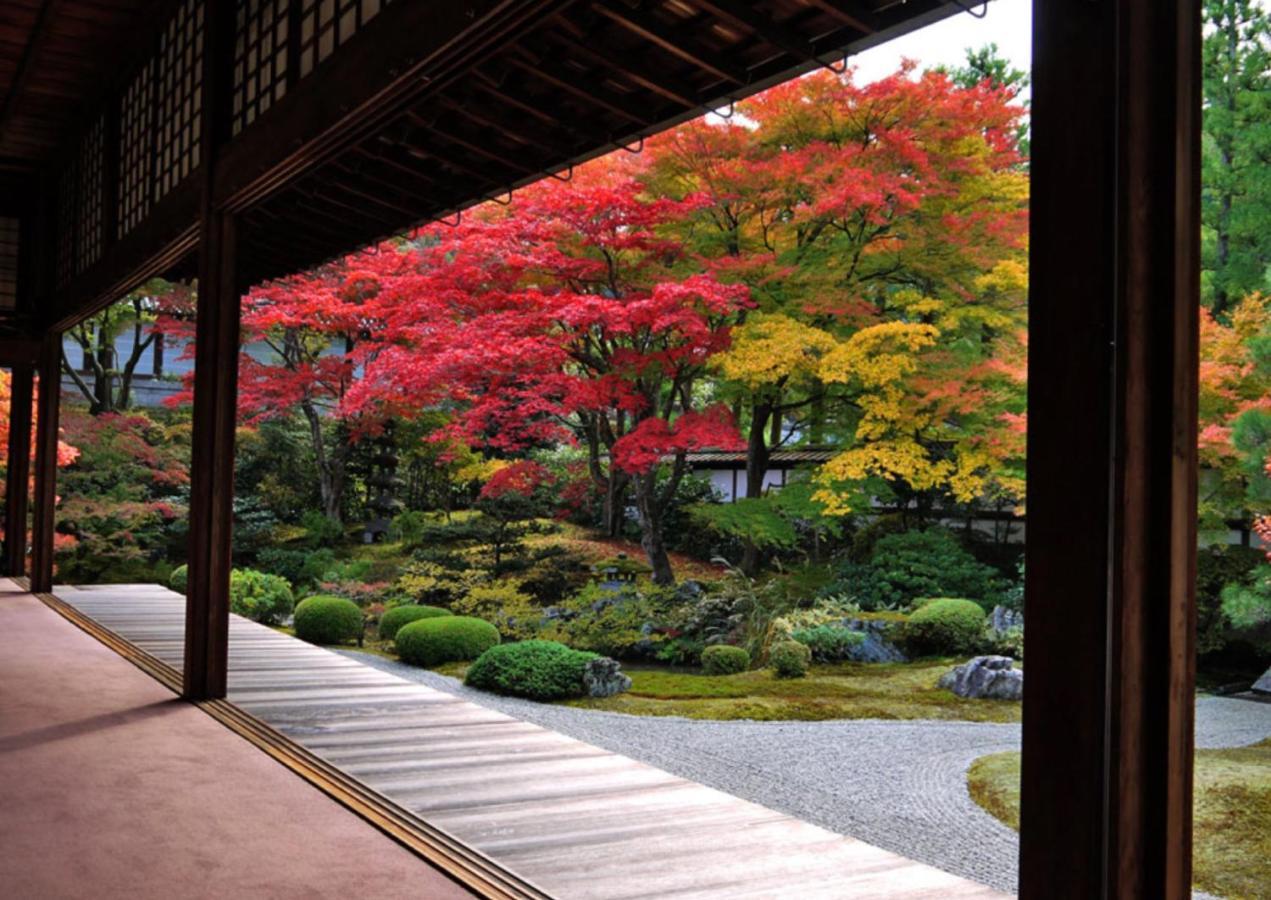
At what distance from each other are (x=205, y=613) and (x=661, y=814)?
2.48 meters

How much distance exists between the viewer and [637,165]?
9117 millimetres

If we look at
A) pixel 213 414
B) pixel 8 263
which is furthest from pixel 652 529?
pixel 213 414

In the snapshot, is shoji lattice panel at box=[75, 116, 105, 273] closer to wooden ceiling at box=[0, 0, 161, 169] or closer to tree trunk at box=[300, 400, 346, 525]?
wooden ceiling at box=[0, 0, 161, 169]

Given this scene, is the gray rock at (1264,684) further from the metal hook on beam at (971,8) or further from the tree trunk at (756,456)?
the metal hook on beam at (971,8)

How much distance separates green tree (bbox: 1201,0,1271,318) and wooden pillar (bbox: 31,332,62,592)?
7846mm

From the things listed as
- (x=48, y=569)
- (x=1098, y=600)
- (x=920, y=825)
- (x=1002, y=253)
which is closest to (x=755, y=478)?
(x=1002, y=253)

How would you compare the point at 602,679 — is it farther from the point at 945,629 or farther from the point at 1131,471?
the point at 1131,471

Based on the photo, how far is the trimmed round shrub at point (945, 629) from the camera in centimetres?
884

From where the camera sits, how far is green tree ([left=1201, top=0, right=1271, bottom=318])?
6.21 metres

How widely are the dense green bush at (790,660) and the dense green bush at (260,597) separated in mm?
4850

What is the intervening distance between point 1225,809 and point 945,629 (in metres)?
2.89

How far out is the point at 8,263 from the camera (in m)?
8.77

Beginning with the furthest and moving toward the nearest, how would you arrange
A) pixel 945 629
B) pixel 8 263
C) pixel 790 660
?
pixel 945 629, pixel 8 263, pixel 790 660

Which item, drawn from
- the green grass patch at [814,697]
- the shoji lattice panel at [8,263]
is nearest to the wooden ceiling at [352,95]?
the shoji lattice panel at [8,263]
